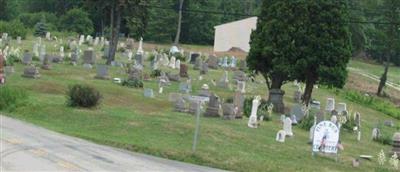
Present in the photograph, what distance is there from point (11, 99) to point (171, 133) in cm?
621

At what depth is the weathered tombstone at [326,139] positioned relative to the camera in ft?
59.7

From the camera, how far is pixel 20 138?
51.5ft

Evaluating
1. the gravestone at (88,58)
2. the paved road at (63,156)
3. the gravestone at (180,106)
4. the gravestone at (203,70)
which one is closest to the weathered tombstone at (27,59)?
the gravestone at (88,58)

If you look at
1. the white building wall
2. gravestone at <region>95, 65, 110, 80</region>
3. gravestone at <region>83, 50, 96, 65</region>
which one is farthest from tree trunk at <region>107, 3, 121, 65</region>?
the white building wall

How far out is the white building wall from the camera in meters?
74.6

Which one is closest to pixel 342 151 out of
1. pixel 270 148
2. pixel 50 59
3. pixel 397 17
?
pixel 270 148

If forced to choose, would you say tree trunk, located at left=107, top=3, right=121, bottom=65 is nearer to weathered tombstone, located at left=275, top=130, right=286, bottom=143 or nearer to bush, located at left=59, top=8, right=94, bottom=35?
weathered tombstone, located at left=275, top=130, right=286, bottom=143

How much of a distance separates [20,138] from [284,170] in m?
6.28

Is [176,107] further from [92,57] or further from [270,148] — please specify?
[92,57]

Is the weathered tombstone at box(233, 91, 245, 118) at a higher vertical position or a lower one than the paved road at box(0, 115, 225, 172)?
higher

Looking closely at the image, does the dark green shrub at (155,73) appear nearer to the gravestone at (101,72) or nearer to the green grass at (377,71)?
the gravestone at (101,72)

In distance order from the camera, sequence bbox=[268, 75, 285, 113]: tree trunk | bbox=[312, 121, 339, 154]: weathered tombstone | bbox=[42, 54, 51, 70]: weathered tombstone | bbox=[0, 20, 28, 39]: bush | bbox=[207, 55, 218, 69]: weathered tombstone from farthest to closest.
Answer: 1. bbox=[0, 20, 28, 39]: bush
2. bbox=[207, 55, 218, 69]: weathered tombstone
3. bbox=[42, 54, 51, 70]: weathered tombstone
4. bbox=[268, 75, 285, 113]: tree trunk
5. bbox=[312, 121, 339, 154]: weathered tombstone

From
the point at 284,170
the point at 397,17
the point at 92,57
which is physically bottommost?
the point at 284,170

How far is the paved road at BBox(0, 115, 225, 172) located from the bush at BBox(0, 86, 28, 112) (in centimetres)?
439
